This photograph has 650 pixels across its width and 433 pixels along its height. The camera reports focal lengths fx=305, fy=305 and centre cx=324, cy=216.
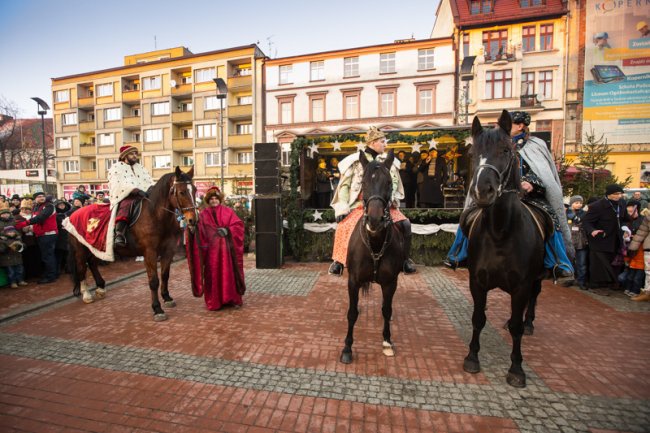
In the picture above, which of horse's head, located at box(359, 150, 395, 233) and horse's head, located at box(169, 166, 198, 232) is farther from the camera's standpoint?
horse's head, located at box(169, 166, 198, 232)

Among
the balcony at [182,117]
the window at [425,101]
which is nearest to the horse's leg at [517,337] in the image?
the window at [425,101]

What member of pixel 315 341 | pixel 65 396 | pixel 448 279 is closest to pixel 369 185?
pixel 315 341

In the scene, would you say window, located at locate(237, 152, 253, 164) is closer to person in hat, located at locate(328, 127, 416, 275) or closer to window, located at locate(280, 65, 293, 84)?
window, located at locate(280, 65, 293, 84)

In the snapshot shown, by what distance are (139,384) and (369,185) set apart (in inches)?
Result: 133

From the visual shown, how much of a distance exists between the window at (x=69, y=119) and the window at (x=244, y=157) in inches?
849

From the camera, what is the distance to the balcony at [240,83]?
96.1 ft

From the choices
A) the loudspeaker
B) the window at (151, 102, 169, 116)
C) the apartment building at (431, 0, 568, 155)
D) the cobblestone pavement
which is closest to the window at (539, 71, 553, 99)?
the apartment building at (431, 0, 568, 155)

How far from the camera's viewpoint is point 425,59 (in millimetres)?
25172

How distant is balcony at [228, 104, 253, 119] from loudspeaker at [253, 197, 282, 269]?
22976mm

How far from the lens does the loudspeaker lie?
9.05 m

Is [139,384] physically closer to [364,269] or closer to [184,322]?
[184,322]

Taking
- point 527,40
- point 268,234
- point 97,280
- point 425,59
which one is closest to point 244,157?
point 425,59

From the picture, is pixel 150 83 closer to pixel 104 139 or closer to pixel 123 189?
pixel 104 139

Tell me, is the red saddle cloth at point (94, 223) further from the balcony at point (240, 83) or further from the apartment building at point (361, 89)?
the balcony at point (240, 83)
